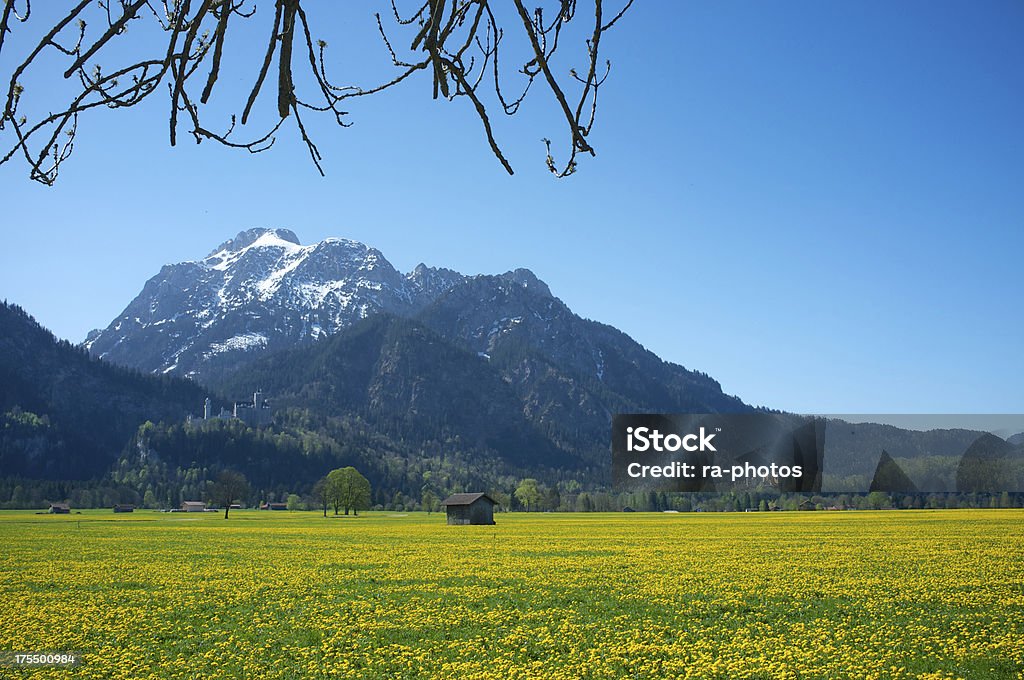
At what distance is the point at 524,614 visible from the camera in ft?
60.2

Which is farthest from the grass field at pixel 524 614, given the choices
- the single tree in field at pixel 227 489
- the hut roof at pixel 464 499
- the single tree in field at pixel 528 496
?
the single tree in field at pixel 528 496

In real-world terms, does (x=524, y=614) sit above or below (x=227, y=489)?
above

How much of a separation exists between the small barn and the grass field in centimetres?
3720

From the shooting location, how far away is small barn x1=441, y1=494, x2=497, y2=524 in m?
73.3

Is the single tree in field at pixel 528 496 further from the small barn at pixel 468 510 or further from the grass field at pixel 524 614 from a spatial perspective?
the grass field at pixel 524 614

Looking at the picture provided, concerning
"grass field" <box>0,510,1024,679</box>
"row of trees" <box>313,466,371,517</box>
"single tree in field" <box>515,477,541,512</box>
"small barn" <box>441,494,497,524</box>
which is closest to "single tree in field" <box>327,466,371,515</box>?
"row of trees" <box>313,466,371,517</box>

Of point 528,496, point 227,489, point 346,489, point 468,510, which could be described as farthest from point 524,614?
point 528,496

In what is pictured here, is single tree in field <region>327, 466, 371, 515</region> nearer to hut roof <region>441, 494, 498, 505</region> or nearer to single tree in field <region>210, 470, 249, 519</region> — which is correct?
single tree in field <region>210, 470, 249, 519</region>

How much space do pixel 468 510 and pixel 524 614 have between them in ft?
184

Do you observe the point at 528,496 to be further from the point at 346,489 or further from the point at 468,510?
the point at 468,510

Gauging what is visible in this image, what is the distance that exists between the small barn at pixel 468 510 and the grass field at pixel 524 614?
37198mm

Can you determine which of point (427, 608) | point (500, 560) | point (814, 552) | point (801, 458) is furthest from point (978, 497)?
point (427, 608)

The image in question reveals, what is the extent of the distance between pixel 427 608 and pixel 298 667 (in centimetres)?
675

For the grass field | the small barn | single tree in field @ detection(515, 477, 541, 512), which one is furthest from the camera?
single tree in field @ detection(515, 477, 541, 512)
